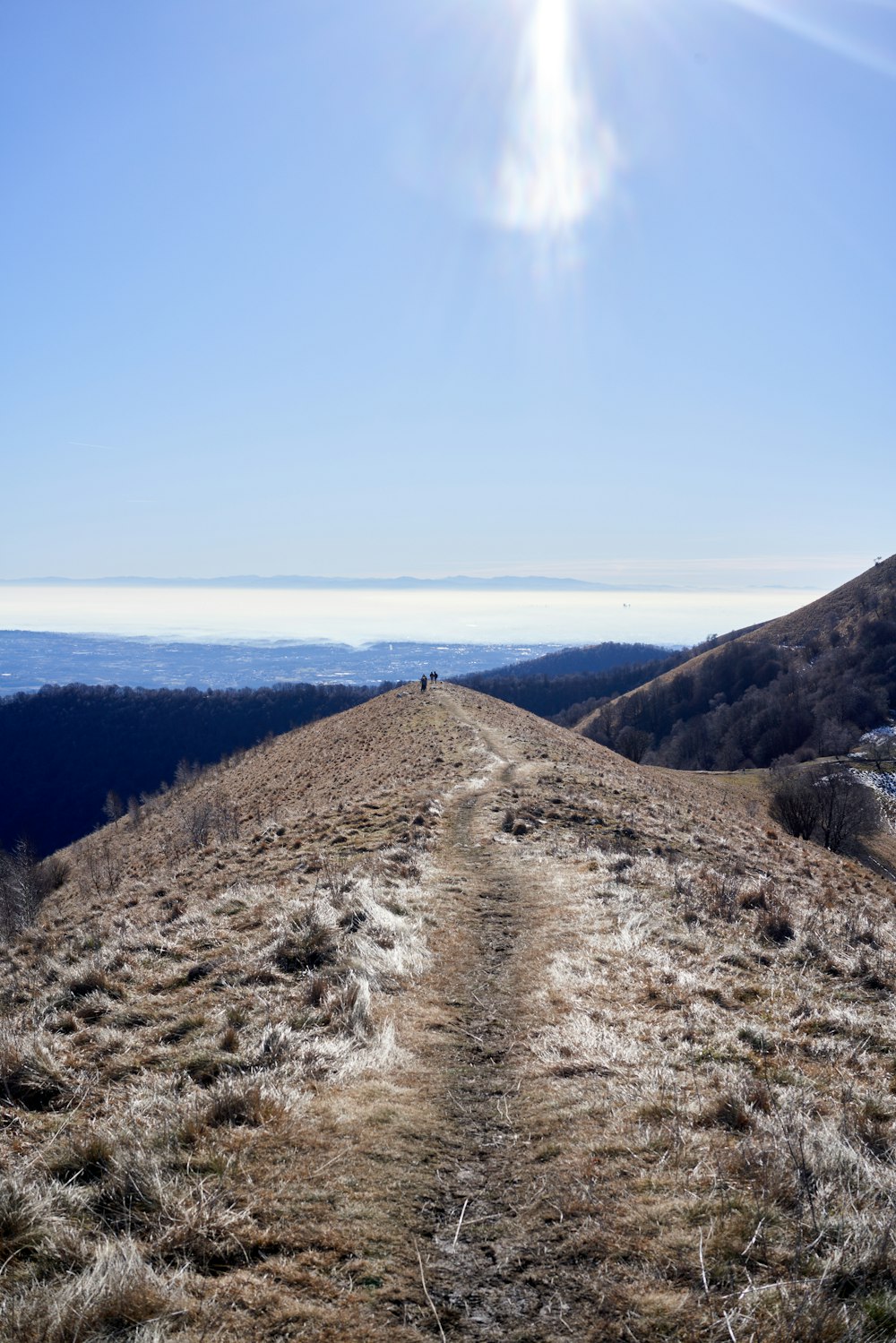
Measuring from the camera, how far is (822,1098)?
5.92 m

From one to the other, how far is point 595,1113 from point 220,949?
601cm

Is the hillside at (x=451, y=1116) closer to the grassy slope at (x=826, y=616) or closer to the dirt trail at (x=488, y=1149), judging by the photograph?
the dirt trail at (x=488, y=1149)

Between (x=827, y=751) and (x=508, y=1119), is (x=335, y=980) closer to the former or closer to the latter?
(x=508, y=1119)

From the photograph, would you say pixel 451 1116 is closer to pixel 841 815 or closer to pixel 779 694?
pixel 841 815

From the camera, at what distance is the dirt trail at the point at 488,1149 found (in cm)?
385

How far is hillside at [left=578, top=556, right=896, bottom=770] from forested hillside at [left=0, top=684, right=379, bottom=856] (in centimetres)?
6696

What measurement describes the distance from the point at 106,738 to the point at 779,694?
13287cm

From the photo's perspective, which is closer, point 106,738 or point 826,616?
point 826,616

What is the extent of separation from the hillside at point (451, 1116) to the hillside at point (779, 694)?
69213 millimetres

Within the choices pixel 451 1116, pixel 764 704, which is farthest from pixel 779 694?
pixel 451 1116

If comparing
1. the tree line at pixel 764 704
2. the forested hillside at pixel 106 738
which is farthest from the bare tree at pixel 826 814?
the forested hillside at pixel 106 738

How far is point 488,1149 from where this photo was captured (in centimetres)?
546

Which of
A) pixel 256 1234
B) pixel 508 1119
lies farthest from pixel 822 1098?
pixel 256 1234

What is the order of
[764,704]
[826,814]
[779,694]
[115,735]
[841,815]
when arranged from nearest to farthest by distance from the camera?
[841,815]
[826,814]
[764,704]
[779,694]
[115,735]
